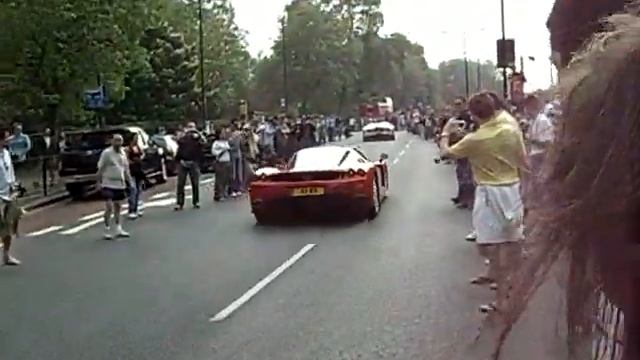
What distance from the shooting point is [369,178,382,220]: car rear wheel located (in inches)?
776

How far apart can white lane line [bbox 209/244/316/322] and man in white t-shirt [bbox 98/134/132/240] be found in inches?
165

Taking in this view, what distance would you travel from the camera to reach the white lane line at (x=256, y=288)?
10.3 meters

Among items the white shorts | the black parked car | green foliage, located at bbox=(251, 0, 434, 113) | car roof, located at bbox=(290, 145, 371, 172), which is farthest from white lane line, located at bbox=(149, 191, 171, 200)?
green foliage, located at bbox=(251, 0, 434, 113)

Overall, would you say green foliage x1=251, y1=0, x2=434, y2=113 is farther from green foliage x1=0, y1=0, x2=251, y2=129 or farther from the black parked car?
the black parked car

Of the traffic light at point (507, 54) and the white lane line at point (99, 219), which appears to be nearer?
the white lane line at point (99, 219)

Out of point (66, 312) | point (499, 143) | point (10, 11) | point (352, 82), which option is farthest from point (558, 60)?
point (352, 82)

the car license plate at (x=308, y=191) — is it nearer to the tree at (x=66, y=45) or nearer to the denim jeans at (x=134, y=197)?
the denim jeans at (x=134, y=197)

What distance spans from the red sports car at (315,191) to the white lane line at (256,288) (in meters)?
3.61

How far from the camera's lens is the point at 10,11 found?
33562mm

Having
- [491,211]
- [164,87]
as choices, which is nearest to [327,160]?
[491,211]

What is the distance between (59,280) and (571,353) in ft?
40.8

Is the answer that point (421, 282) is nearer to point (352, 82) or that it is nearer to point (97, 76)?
point (97, 76)

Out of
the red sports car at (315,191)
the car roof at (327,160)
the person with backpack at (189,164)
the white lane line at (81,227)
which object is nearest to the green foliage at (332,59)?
the person with backpack at (189,164)

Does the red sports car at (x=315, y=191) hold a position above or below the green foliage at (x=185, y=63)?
below
